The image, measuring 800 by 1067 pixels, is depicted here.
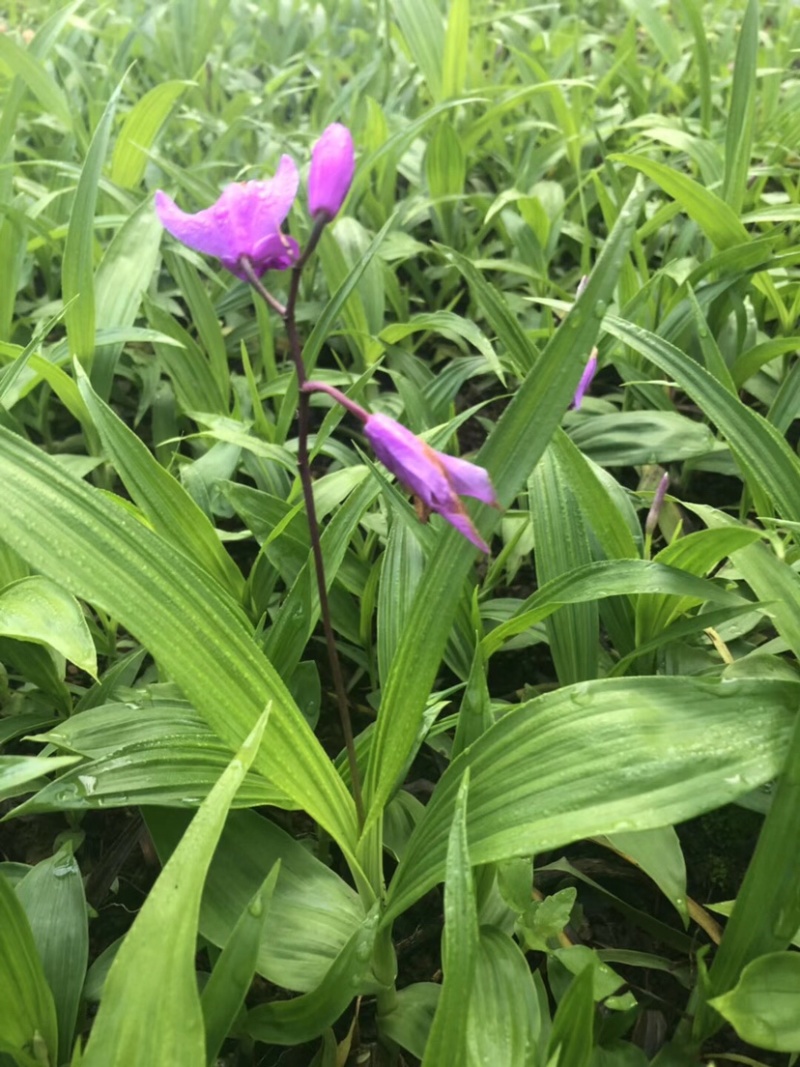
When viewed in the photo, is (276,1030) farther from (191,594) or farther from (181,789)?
(191,594)

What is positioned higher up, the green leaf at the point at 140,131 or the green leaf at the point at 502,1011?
the green leaf at the point at 140,131

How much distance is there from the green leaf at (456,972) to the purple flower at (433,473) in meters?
0.20

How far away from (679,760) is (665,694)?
0.06m

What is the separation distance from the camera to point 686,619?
31.0 inches

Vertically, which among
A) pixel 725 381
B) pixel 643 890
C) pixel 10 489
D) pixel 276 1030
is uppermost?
pixel 10 489

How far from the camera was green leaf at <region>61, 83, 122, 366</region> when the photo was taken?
40.1 inches

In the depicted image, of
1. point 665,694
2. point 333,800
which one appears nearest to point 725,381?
point 665,694

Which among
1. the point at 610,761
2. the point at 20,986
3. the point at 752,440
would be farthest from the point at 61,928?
the point at 752,440

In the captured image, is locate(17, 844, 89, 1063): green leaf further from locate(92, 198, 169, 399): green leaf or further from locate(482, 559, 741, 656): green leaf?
locate(92, 198, 169, 399): green leaf

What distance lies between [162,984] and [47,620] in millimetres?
365

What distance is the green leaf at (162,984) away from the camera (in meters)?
0.44

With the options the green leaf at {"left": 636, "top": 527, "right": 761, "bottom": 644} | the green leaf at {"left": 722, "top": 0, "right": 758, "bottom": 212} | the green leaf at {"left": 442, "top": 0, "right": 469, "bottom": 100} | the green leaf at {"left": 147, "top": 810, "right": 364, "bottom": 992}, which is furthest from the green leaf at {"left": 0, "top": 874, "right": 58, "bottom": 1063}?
the green leaf at {"left": 442, "top": 0, "right": 469, "bottom": 100}

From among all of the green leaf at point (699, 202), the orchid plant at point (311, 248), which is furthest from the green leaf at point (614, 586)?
the green leaf at point (699, 202)

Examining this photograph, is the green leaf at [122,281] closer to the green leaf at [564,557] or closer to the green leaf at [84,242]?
the green leaf at [84,242]
